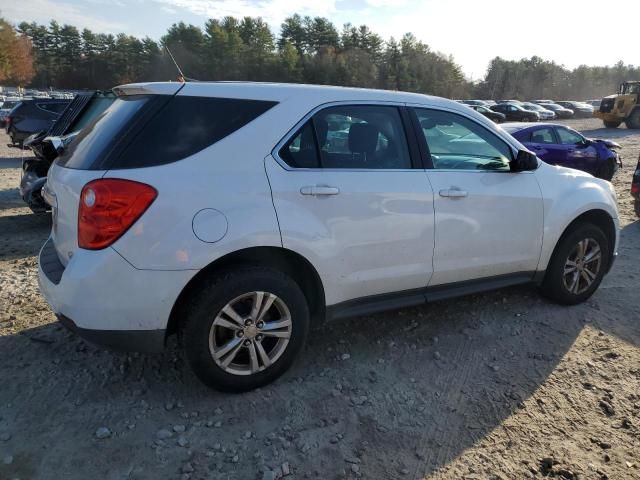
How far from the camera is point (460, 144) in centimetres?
373

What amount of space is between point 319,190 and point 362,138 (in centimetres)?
59

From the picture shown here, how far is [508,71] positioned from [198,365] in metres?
89.7

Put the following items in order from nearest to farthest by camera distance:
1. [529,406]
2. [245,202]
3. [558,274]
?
[245,202] → [529,406] → [558,274]

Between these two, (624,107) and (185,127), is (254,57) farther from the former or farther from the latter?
(185,127)

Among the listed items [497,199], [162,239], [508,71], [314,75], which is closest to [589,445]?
[497,199]

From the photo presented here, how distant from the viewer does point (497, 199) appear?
365 centimetres

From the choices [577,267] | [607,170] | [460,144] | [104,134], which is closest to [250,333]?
[104,134]

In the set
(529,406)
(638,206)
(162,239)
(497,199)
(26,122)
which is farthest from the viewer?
(26,122)

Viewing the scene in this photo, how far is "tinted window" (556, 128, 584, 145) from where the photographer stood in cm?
1111

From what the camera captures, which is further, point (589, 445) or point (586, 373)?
point (586, 373)

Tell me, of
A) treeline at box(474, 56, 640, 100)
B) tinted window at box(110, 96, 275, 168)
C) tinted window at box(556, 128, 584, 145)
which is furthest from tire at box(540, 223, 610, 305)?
treeline at box(474, 56, 640, 100)

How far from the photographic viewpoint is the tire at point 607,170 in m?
11.6

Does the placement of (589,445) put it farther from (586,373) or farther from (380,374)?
(380,374)

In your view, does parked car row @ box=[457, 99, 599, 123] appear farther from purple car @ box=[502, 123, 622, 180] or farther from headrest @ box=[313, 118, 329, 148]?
headrest @ box=[313, 118, 329, 148]
